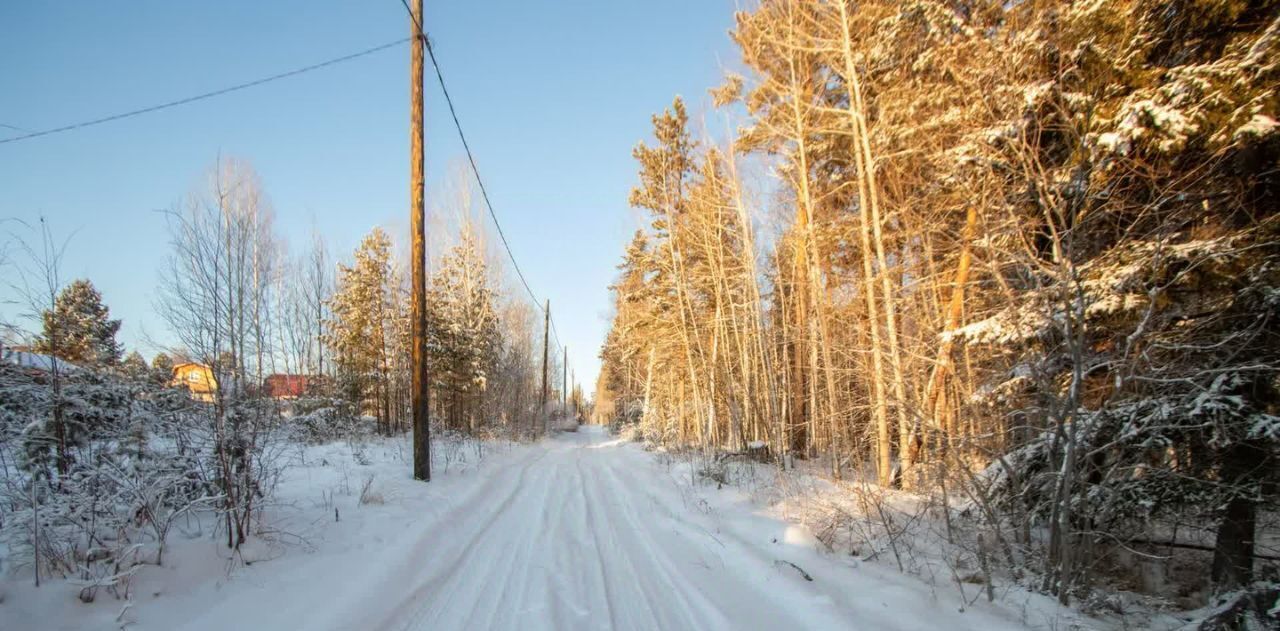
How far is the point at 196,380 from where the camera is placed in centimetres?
450

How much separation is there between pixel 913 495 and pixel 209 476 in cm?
820

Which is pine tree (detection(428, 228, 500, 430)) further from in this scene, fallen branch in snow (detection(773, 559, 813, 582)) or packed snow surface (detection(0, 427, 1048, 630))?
fallen branch in snow (detection(773, 559, 813, 582))

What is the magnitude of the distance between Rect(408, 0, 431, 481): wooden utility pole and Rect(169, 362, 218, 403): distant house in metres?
3.78

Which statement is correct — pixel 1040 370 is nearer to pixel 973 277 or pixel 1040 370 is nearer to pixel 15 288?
pixel 973 277

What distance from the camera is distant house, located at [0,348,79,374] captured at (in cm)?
391

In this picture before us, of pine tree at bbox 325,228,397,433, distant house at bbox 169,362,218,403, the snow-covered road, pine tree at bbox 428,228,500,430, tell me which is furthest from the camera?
pine tree at bbox 325,228,397,433

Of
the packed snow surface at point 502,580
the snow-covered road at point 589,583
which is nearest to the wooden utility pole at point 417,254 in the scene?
the packed snow surface at point 502,580

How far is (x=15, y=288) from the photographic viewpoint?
12.9 feet

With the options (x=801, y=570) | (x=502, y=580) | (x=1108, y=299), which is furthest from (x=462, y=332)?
(x=1108, y=299)

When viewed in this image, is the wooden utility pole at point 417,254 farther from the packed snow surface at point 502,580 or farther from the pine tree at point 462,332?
the pine tree at point 462,332

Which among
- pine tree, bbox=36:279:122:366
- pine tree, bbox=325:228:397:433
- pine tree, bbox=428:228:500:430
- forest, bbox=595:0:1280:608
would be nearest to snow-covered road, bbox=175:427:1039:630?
forest, bbox=595:0:1280:608

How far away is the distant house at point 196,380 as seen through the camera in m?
4.41

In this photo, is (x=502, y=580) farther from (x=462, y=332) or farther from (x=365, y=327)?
(x=365, y=327)

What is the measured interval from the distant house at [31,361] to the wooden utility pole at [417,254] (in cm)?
442
